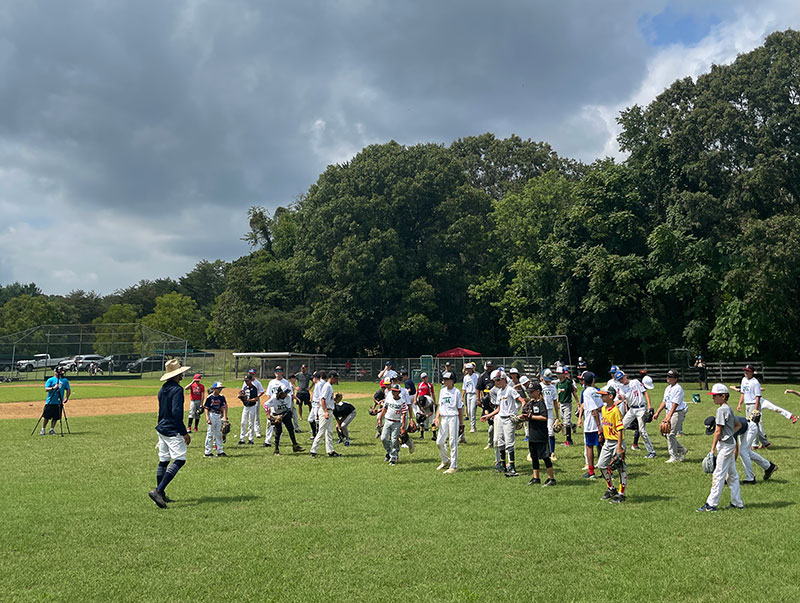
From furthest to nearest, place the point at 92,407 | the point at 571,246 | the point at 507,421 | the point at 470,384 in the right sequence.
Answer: the point at 571,246 → the point at 92,407 → the point at 470,384 → the point at 507,421

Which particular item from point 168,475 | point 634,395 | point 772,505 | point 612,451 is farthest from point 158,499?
point 634,395

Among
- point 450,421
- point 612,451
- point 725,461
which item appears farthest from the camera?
point 450,421

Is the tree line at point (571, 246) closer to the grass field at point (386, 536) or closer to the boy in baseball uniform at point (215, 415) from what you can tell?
the grass field at point (386, 536)

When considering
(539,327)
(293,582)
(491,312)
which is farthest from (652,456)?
(491,312)

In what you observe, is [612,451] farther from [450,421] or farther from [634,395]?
[634,395]

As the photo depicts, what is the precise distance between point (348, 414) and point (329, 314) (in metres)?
39.2

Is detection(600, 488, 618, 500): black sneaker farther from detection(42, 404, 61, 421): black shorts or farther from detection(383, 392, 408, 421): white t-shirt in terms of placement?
detection(42, 404, 61, 421): black shorts

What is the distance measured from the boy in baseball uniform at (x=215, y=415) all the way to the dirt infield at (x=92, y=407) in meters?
14.5

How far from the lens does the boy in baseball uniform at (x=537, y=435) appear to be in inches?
471

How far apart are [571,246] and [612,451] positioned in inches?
1690

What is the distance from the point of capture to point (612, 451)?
10734 millimetres

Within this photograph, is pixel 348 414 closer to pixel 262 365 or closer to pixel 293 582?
pixel 293 582

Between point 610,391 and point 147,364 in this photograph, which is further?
point 147,364

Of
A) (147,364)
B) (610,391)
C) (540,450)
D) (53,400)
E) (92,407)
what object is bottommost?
(92,407)
